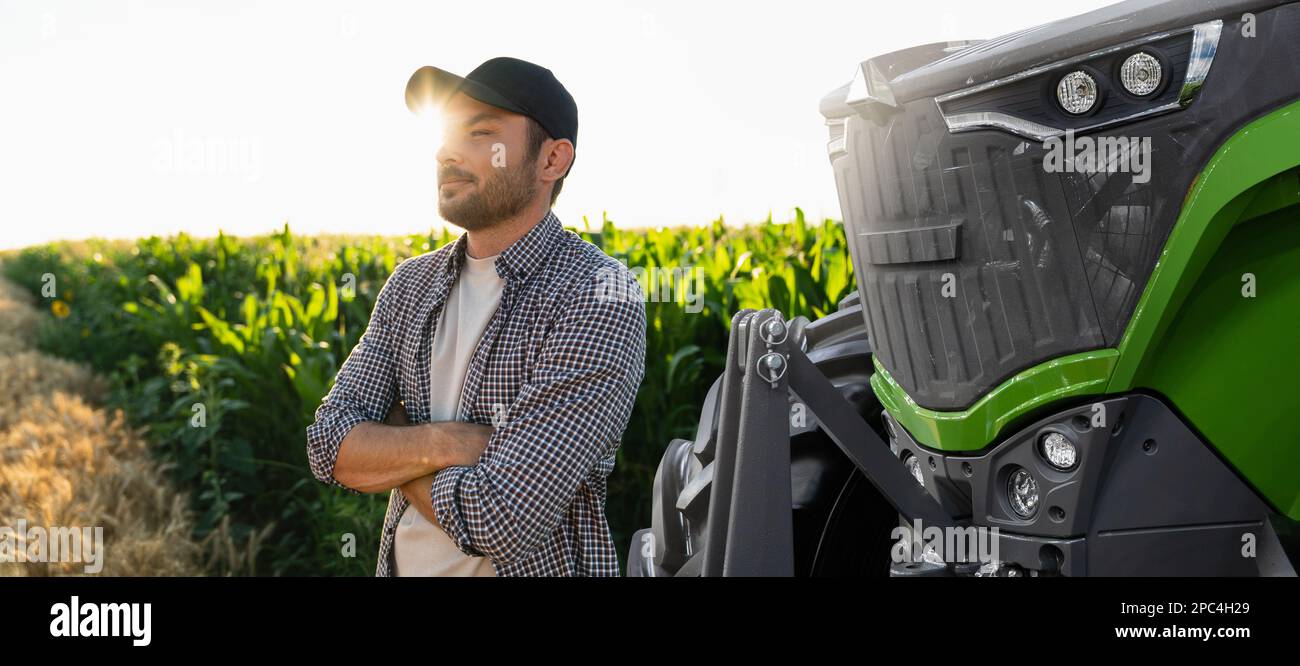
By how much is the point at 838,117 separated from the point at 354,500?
3.69 meters

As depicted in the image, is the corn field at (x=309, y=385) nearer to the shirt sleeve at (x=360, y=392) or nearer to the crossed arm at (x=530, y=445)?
the shirt sleeve at (x=360, y=392)

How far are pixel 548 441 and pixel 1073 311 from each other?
107 centimetres

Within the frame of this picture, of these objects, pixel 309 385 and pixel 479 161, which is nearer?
pixel 479 161

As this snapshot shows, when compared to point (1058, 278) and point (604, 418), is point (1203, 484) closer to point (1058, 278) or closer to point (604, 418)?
point (1058, 278)

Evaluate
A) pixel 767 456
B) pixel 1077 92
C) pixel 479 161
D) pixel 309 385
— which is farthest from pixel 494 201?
pixel 309 385

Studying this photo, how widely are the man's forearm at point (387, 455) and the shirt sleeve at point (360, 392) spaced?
0.14 feet

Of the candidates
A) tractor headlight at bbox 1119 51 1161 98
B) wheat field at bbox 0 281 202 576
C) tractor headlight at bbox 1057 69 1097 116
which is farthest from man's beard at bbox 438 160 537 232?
wheat field at bbox 0 281 202 576

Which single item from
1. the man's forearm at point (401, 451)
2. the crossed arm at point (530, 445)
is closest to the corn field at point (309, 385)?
the man's forearm at point (401, 451)

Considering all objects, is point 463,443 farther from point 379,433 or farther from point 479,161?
point 479,161

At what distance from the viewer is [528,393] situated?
2195 mm

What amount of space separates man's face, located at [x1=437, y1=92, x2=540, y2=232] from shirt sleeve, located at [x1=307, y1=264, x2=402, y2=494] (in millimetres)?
337

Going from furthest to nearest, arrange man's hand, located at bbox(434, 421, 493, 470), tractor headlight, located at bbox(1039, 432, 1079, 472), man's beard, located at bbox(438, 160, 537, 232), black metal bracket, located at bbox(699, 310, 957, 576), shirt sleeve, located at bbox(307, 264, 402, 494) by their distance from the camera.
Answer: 1. shirt sleeve, located at bbox(307, 264, 402, 494)
2. man's beard, located at bbox(438, 160, 537, 232)
3. man's hand, located at bbox(434, 421, 493, 470)
4. black metal bracket, located at bbox(699, 310, 957, 576)
5. tractor headlight, located at bbox(1039, 432, 1079, 472)

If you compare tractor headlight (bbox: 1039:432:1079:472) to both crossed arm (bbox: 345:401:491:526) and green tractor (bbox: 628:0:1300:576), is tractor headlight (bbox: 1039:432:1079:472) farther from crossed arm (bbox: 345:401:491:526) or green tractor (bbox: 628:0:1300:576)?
crossed arm (bbox: 345:401:491:526)

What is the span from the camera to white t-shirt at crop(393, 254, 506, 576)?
2.32 m
